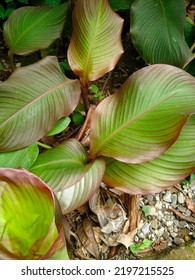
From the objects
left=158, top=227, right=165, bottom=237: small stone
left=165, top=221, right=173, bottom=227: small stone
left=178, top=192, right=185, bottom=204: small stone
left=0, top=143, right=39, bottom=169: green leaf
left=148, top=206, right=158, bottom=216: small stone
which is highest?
left=0, top=143, right=39, bottom=169: green leaf

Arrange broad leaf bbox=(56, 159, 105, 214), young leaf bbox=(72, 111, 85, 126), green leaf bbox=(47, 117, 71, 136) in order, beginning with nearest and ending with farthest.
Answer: broad leaf bbox=(56, 159, 105, 214) → green leaf bbox=(47, 117, 71, 136) → young leaf bbox=(72, 111, 85, 126)

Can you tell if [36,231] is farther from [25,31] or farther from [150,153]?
[25,31]

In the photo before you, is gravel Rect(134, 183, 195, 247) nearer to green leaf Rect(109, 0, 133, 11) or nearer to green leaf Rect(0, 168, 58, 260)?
green leaf Rect(0, 168, 58, 260)

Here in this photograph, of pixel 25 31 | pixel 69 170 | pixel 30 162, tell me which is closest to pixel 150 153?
pixel 69 170

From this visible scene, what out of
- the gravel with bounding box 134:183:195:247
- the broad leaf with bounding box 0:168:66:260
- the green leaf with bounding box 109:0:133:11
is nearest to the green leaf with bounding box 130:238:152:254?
the gravel with bounding box 134:183:195:247

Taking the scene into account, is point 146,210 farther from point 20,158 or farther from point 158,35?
point 158,35

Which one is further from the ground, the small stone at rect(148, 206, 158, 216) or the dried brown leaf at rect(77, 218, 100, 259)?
the small stone at rect(148, 206, 158, 216)
